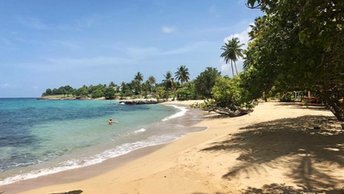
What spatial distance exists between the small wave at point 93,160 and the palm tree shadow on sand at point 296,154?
523cm

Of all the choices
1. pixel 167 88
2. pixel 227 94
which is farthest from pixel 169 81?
pixel 227 94

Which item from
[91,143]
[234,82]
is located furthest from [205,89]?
[91,143]

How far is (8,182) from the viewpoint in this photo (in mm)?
12742

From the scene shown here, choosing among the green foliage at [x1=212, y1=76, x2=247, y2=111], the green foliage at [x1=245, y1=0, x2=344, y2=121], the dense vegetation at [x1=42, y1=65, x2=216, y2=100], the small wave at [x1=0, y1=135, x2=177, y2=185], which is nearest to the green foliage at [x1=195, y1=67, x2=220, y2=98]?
A: the dense vegetation at [x1=42, y1=65, x2=216, y2=100]

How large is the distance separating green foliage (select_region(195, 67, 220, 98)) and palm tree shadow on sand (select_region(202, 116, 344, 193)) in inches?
2984

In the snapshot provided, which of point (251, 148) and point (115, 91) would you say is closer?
point (251, 148)

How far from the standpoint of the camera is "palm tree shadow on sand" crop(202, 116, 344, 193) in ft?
27.8

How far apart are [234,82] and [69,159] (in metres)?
21.8

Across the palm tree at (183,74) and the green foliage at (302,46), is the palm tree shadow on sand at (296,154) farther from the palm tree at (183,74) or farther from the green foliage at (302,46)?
the palm tree at (183,74)

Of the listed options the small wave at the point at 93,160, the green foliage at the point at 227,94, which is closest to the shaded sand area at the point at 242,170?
the small wave at the point at 93,160

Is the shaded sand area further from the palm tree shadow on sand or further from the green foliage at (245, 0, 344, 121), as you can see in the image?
the green foliage at (245, 0, 344, 121)

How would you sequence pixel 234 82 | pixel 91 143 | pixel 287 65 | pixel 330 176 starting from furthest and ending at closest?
pixel 234 82 → pixel 91 143 → pixel 287 65 → pixel 330 176

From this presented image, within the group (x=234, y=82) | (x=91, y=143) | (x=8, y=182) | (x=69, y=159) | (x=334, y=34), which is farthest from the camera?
(x=234, y=82)

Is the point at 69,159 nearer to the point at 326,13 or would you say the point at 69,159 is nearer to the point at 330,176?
the point at 330,176
